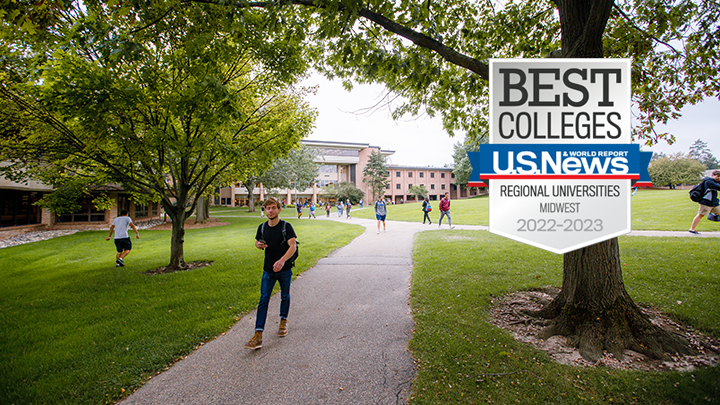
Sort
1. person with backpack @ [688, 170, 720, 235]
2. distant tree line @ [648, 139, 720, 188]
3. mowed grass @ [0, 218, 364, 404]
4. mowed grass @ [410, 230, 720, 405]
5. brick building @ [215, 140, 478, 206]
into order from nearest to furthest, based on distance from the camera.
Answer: mowed grass @ [410, 230, 720, 405]
mowed grass @ [0, 218, 364, 404]
person with backpack @ [688, 170, 720, 235]
distant tree line @ [648, 139, 720, 188]
brick building @ [215, 140, 478, 206]

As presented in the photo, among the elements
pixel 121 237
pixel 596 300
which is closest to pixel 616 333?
pixel 596 300

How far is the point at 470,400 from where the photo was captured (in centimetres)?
265

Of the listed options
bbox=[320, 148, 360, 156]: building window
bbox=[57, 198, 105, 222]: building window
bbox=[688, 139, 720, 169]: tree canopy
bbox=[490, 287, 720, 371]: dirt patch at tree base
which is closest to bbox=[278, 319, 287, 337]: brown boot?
bbox=[490, 287, 720, 371]: dirt patch at tree base

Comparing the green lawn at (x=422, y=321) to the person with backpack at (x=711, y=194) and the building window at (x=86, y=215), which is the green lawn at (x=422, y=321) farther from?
the building window at (x=86, y=215)

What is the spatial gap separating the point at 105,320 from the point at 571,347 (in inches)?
265

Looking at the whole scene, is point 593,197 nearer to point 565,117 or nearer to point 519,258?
point 565,117

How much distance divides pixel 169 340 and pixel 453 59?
17.7 feet

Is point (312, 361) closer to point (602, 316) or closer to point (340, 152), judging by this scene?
point (602, 316)

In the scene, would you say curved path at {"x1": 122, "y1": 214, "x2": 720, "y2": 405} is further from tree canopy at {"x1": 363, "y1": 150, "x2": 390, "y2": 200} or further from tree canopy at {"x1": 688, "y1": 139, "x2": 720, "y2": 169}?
tree canopy at {"x1": 688, "y1": 139, "x2": 720, "y2": 169}

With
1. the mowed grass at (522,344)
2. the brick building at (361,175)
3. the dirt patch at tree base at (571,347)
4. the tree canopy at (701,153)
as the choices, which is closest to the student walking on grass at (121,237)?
the mowed grass at (522,344)

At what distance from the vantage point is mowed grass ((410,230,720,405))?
8.75 feet

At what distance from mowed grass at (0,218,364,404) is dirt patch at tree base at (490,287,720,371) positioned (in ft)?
13.7

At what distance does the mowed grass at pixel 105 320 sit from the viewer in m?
3.16

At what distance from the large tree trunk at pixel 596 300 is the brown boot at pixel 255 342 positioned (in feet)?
12.0
